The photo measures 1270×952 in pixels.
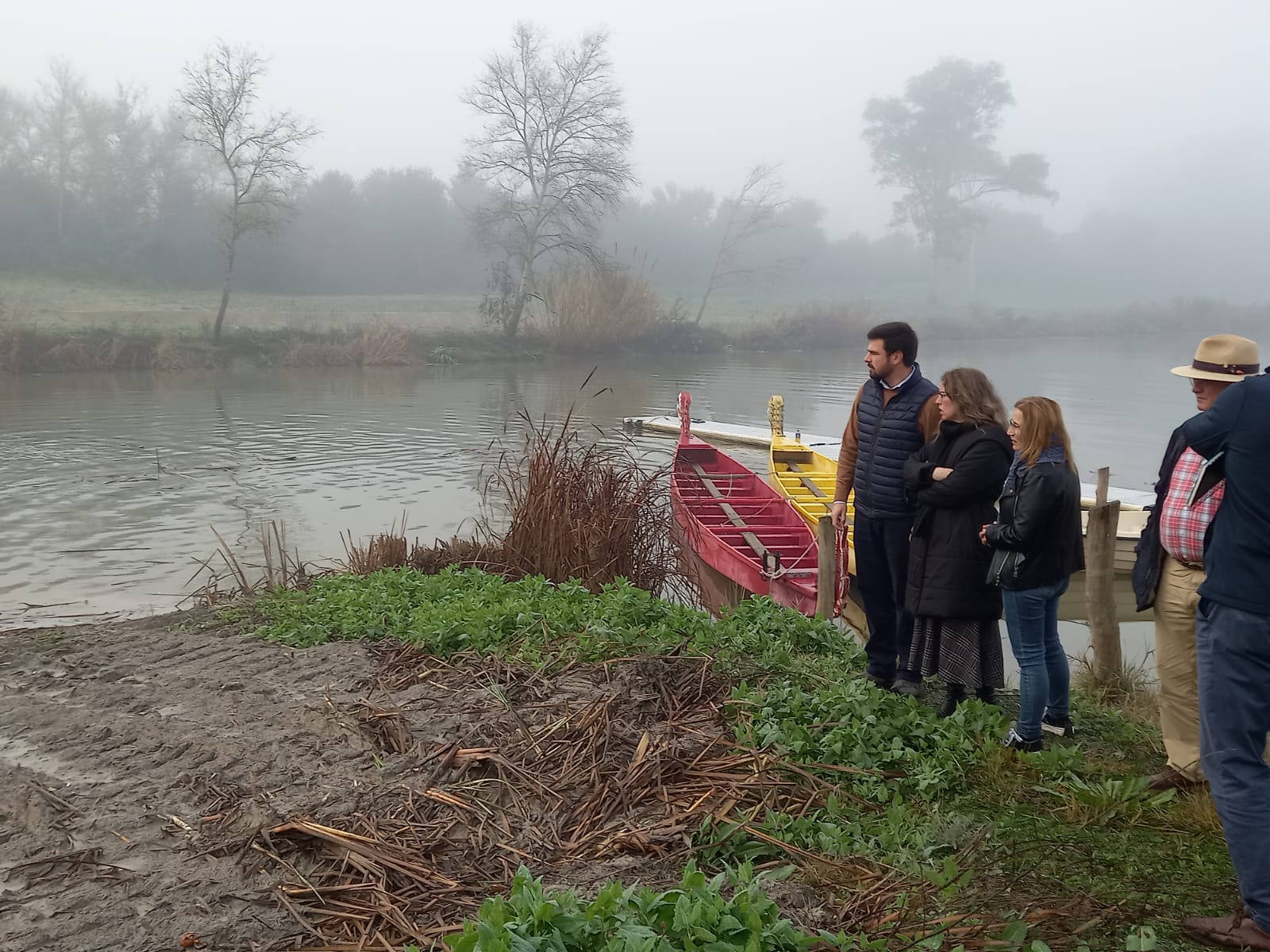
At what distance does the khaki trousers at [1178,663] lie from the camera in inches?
155

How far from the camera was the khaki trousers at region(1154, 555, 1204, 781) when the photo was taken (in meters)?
3.93

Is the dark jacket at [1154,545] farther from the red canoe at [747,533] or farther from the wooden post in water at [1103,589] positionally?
the red canoe at [747,533]

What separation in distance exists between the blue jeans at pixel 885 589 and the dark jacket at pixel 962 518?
0.32 m

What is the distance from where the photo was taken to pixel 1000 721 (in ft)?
14.4

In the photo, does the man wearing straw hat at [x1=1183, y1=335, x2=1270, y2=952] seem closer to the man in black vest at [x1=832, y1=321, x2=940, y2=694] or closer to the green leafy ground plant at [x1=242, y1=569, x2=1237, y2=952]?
the green leafy ground plant at [x1=242, y1=569, x2=1237, y2=952]

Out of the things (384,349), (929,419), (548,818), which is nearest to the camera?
(548,818)

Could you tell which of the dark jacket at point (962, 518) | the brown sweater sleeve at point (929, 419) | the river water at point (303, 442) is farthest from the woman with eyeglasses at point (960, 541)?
the river water at point (303, 442)

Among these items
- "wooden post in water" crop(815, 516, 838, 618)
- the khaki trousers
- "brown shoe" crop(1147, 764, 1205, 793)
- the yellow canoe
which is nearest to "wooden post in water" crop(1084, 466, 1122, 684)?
"wooden post in water" crop(815, 516, 838, 618)

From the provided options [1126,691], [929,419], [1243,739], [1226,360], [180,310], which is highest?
[180,310]

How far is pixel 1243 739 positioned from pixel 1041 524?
158 cm

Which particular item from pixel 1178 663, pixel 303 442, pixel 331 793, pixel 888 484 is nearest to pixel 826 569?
pixel 888 484

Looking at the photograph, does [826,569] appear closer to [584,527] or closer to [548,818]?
[584,527]

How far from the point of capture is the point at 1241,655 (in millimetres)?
2961

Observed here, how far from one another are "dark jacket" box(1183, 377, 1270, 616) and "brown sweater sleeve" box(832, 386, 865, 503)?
8.67ft
